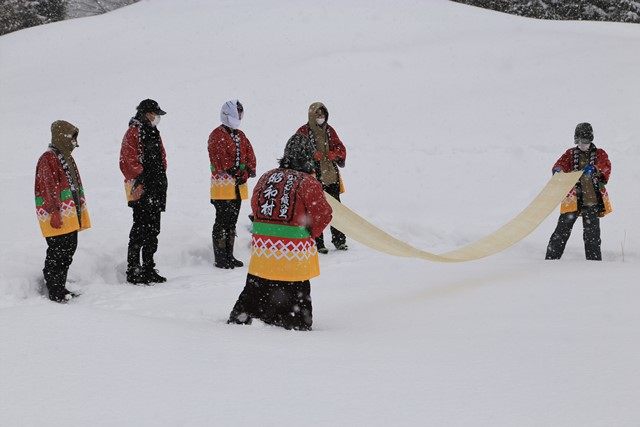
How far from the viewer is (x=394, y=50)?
16.0 m

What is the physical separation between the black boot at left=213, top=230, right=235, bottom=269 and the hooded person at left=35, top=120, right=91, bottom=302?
1621 millimetres

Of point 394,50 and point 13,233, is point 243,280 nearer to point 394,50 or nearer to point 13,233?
point 13,233

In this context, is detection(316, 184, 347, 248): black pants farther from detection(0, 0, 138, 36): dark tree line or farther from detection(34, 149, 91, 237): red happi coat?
detection(0, 0, 138, 36): dark tree line

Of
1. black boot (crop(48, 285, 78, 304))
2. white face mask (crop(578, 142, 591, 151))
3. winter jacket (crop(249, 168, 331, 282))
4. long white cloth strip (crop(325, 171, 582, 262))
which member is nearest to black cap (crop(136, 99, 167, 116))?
black boot (crop(48, 285, 78, 304))

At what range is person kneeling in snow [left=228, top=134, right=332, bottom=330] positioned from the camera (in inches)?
177

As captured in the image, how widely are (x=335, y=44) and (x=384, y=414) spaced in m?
14.9

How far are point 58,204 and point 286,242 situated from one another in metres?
2.38

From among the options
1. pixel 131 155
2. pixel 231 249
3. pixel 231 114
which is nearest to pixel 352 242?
pixel 231 249

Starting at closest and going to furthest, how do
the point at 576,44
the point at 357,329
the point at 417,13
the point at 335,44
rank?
the point at 357,329
the point at 576,44
the point at 335,44
the point at 417,13

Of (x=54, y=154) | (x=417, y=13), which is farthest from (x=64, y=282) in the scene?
(x=417, y=13)

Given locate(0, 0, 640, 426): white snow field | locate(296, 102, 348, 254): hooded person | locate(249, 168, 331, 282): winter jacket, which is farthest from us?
locate(296, 102, 348, 254): hooded person

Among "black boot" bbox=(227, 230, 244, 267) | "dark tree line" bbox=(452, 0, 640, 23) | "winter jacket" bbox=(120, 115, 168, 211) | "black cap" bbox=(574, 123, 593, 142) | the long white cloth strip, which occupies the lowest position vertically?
"black boot" bbox=(227, 230, 244, 267)

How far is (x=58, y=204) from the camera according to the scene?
568 cm

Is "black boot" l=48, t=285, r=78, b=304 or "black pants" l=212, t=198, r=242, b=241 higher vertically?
"black pants" l=212, t=198, r=242, b=241
